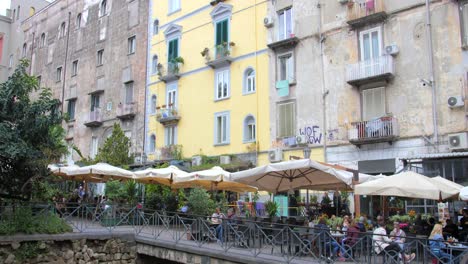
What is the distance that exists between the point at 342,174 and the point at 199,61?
17.8m

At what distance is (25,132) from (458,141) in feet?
49.8

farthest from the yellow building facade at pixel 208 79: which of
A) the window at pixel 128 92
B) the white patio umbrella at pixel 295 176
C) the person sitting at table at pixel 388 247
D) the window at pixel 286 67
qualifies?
the person sitting at table at pixel 388 247

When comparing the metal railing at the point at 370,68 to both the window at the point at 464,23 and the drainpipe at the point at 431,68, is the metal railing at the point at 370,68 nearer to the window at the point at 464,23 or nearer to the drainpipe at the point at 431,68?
the drainpipe at the point at 431,68

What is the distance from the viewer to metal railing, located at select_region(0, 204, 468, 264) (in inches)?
409

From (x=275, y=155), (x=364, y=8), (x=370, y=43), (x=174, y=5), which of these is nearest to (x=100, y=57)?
(x=174, y=5)

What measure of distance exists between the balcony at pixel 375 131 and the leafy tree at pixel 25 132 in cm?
1211

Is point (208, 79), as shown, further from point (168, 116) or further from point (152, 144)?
point (152, 144)

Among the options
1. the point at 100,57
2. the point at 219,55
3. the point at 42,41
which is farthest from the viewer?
the point at 42,41

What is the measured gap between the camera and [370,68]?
67.9ft

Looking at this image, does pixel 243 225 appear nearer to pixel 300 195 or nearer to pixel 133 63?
pixel 300 195

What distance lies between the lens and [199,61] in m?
28.9

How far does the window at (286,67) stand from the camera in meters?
24.1

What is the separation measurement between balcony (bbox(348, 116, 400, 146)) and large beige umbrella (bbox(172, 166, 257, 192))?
5.21 meters

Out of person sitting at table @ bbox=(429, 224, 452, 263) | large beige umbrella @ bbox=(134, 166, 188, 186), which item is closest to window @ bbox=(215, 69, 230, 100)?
large beige umbrella @ bbox=(134, 166, 188, 186)
